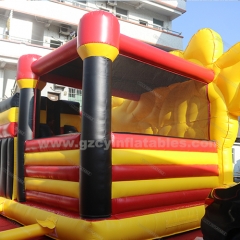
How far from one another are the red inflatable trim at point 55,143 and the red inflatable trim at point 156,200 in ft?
2.47

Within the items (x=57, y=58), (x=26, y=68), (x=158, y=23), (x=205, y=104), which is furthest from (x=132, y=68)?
(x=158, y=23)

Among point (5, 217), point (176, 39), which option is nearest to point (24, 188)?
point (5, 217)

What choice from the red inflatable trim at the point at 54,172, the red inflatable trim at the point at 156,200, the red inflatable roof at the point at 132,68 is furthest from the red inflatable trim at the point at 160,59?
the red inflatable trim at the point at 156,200

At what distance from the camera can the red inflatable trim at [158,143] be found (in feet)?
10.5

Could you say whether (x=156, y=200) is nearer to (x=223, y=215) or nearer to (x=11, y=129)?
(x=223, y=215)

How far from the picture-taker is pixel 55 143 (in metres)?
3.55

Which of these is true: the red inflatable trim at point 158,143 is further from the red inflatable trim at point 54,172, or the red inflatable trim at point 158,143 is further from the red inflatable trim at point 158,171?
the red inflatable trim at point 54,172

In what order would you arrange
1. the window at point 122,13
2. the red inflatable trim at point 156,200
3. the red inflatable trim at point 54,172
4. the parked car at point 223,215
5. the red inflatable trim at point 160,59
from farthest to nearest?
the window at point 122,13 < the red inflatable trim at point 160,59 < the red inflatable trim at point 54,172 < the red inflatable trim at point 156,200 < the parked car at point 223,215

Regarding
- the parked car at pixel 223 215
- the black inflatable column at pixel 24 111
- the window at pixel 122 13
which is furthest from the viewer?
the window at pixel 122 13

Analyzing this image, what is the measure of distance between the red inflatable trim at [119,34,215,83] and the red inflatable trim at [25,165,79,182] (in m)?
1.46

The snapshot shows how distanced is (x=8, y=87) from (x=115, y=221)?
32.8 ft

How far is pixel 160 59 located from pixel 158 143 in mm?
1049

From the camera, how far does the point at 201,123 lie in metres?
4.64

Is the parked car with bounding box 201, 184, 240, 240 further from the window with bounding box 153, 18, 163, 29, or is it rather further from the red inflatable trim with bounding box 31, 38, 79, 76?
the window with bounding box 153, 18, 163, 29
